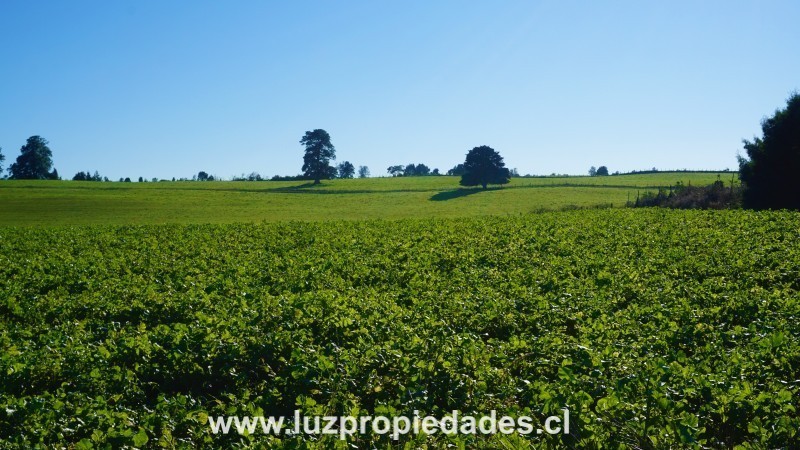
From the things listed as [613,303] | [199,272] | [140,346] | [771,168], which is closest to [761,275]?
[613,303]

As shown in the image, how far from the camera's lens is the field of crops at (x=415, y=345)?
5578 millimetres

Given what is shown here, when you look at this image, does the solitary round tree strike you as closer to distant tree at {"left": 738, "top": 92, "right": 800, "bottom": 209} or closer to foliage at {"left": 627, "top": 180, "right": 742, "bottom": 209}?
foliage at {"left": 627, "top": 180, "right": 742, "bottom": 209}

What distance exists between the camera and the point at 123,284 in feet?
46.1

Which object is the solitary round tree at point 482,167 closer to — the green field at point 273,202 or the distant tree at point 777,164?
the green field at point 273,202

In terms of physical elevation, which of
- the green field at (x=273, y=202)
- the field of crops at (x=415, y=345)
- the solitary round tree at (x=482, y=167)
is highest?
the solitary round tree at (x=482, y=167)

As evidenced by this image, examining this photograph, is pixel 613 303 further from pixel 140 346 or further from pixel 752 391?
pixel 140 346

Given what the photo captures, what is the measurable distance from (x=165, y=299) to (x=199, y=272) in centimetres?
441

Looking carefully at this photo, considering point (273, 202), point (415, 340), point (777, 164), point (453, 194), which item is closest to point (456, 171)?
point (453, 194)

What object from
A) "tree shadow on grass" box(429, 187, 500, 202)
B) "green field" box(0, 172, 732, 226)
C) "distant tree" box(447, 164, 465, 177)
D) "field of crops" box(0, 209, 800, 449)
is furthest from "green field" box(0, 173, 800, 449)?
"distant tree" box(447, 164, 465, 177)

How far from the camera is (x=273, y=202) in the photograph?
219 ft

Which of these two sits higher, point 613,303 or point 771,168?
point 771,168

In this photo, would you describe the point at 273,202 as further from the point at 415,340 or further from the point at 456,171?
the point at 456,171

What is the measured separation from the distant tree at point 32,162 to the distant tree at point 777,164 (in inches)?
4553

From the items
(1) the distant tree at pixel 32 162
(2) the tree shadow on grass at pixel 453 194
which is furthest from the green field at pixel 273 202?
(1) the distant tree at pixel 32 162
